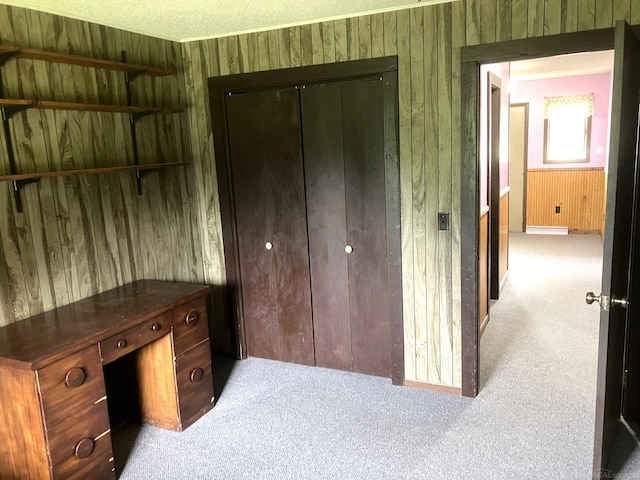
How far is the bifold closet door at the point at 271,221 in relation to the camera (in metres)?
3.24

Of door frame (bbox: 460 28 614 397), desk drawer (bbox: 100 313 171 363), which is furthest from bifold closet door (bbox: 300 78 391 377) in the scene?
desk drawer (bbox: 100 313 171 363)

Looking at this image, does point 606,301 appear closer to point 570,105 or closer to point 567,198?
point 567,198

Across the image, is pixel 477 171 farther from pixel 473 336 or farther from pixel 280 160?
pixel 280 160

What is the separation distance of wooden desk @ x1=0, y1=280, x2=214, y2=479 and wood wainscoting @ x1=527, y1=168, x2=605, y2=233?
6335 mm

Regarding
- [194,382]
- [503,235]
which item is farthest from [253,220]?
[503,235]

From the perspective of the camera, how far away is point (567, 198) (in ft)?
25.0

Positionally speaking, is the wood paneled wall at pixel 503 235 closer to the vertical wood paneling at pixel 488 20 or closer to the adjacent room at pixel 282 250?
the adjacent room at pixel 282 250

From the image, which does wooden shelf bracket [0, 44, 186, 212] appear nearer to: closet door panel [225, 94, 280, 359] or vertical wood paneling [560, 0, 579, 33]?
closet door panel [225, 94, 280, 359]

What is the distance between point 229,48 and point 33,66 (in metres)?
1.16

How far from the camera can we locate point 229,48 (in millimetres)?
3234

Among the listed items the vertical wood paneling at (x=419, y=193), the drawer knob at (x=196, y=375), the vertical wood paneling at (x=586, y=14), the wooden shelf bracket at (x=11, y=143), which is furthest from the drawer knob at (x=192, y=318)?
the vertical wood paneling at (x=586, y=14)

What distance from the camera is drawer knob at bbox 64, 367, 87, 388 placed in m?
2.11

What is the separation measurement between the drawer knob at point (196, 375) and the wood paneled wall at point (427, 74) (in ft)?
3.97

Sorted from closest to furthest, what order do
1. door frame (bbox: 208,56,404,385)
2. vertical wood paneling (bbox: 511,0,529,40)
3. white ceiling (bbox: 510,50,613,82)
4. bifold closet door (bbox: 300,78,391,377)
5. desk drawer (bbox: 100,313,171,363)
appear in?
desk drawer (bbox: 100,313,171,363), vertical wood paneling (bbox: 511,0,529,40), door frame (bbox: 208,56,404,385), bifold closet door (bbox: 300,78,391,377), white ceiling (bbox: 510,50,613,82)
